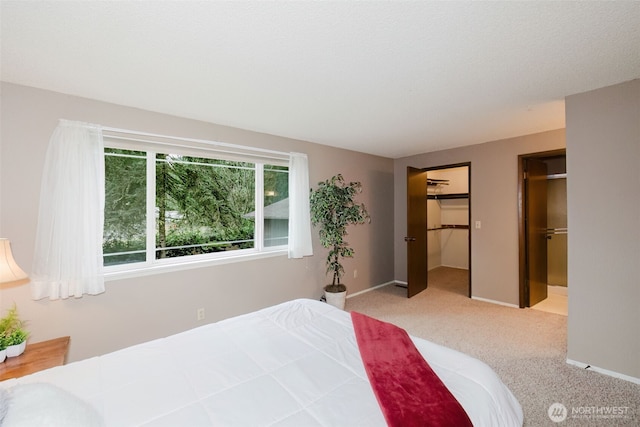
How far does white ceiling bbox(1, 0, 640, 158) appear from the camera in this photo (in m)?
1.37

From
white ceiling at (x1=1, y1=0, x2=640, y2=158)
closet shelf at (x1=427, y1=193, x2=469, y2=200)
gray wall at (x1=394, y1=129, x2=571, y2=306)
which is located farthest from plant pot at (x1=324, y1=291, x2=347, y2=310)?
closet shelf at (x1=427, y1=193, x2=469, y2=200)

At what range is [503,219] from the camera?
3939 mm

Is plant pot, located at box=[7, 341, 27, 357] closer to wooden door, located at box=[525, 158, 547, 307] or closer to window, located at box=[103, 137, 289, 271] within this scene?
window, located at box=[103, 137, 289, 271]

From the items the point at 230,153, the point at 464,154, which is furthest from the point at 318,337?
the point at 464,154

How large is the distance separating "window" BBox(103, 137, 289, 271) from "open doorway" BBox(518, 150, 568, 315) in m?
3.33

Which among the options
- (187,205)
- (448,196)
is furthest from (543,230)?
(187,205)

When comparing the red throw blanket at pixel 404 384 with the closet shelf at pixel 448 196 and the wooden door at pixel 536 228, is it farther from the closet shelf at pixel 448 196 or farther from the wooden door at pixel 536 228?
the closet shelf at pixel 448 196

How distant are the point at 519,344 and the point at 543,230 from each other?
Result: 2288 mm

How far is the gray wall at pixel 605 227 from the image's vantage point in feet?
7.00

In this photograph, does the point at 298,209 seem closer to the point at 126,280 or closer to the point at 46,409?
the point at 126,280

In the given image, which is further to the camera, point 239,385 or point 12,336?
point 12,336

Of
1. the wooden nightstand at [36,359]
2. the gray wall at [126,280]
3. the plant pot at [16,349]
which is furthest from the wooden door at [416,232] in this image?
the plant pot at [16,349]

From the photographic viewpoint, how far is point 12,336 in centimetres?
181

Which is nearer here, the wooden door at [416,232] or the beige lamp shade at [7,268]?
the beige lamp shade at [7,268]
